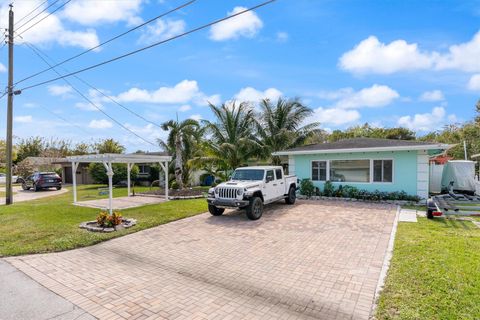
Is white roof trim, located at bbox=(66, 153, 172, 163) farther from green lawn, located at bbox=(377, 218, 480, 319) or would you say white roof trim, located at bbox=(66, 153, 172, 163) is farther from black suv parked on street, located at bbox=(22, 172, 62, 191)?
black suv parked on street, located at bbox=(22, 172, 62, 191)

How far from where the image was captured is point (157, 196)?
16.0m

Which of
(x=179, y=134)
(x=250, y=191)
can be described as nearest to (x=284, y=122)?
(x=179, y=134)

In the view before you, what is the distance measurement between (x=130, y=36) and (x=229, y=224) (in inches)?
269

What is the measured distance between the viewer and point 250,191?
31.5 feet

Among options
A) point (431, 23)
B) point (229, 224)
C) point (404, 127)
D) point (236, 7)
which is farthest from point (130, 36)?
point (404, 127)

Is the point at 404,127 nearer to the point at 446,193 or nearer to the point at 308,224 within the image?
the point at 446,193

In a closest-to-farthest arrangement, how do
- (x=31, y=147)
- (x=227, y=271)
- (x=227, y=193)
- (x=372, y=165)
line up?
(x=227, y=271), (x=227, y=193), (x=372, y=165), (x=31, y=147)

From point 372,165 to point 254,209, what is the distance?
7.23 m

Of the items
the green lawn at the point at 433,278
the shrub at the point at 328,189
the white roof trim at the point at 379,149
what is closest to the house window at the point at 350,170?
the shrub at the point at 328,189

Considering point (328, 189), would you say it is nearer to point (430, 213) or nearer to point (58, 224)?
point (430, 213)

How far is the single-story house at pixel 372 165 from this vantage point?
1241 centimetres

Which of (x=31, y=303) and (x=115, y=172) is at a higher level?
(x=115, y=172)

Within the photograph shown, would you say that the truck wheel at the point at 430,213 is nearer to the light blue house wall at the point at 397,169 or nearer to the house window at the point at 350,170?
the light blue house wall at the point at 397,169

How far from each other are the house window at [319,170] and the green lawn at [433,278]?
24.6 feet
